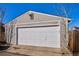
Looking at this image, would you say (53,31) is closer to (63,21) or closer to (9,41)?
(63,21)

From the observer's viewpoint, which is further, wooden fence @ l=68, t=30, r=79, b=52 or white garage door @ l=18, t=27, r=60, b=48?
white garage door @ l=18, t=27, r=60, b=48

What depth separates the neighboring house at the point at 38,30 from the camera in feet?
33.4

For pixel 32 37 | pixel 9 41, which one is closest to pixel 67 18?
pixel 32 37

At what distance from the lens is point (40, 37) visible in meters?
10.4

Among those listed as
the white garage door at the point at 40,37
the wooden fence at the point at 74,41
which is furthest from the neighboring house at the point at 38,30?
the wooden fence at the point at 74,41

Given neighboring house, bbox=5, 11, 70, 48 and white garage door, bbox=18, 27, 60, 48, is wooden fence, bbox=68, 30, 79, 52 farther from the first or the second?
white garage door, bbox=18, 27, 60, 48

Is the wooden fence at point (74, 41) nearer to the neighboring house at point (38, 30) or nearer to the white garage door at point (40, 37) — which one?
the neighboring house at point (38, 30)

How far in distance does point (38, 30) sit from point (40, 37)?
29cm

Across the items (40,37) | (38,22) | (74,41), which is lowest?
(74,41)

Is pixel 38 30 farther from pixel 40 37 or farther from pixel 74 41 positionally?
pixel 74 41

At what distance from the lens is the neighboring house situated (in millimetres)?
10172

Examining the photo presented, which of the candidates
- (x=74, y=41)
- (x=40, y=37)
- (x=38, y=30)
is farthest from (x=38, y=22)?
(x=74, y=41)

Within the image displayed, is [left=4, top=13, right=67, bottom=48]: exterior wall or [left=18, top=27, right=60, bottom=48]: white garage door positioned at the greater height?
[left=4, top=13, right=67, bottom=48]: exterior wall

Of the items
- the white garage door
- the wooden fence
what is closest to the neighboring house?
the white garage door
